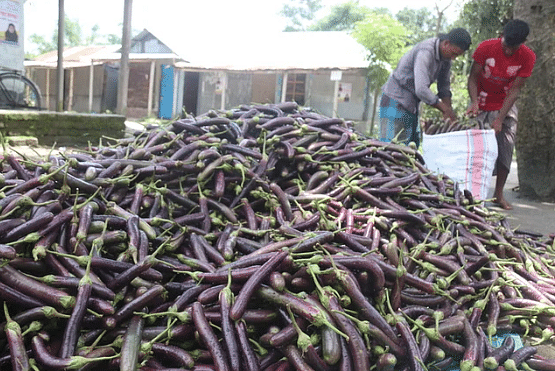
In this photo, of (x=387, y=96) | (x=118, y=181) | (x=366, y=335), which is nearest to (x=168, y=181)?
(x=118, y=181)

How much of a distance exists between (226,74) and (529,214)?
1723cm

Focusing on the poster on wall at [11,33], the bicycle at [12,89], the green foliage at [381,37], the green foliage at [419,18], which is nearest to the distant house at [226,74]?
the green foliage at [381,37]

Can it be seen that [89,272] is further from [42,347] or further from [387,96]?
[387,96]

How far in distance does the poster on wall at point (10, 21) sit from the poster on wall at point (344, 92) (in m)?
13.0

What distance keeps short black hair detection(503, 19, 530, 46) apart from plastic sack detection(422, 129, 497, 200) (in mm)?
903

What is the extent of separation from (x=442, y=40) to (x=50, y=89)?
27410 mm

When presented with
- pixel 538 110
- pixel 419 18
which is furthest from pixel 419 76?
pixel 419 18

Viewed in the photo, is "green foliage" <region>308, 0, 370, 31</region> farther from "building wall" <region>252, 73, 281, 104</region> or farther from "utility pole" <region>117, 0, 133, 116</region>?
"utility pole" <region>117, 0, 133, 116</region>

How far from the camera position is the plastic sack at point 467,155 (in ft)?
15.3

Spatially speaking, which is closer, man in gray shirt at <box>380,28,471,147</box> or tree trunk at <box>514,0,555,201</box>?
man in gray shirt at <box>380,28,471,147</box>

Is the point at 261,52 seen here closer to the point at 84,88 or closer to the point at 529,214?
the point at 84,88

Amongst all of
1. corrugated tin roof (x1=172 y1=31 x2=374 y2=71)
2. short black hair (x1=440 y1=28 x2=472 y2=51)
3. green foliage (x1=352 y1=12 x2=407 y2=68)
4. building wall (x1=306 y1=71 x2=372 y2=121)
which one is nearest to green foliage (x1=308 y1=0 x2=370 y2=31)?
corrugated tin roof (x1=172 y1=31 x2=374 y2=71)

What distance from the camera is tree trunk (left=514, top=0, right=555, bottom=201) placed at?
20.3ft

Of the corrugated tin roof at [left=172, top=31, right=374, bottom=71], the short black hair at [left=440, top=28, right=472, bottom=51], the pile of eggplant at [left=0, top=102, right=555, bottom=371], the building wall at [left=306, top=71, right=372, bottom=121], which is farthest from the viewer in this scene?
the building wall at [left=306, top=71, right=372, bottom=121]
